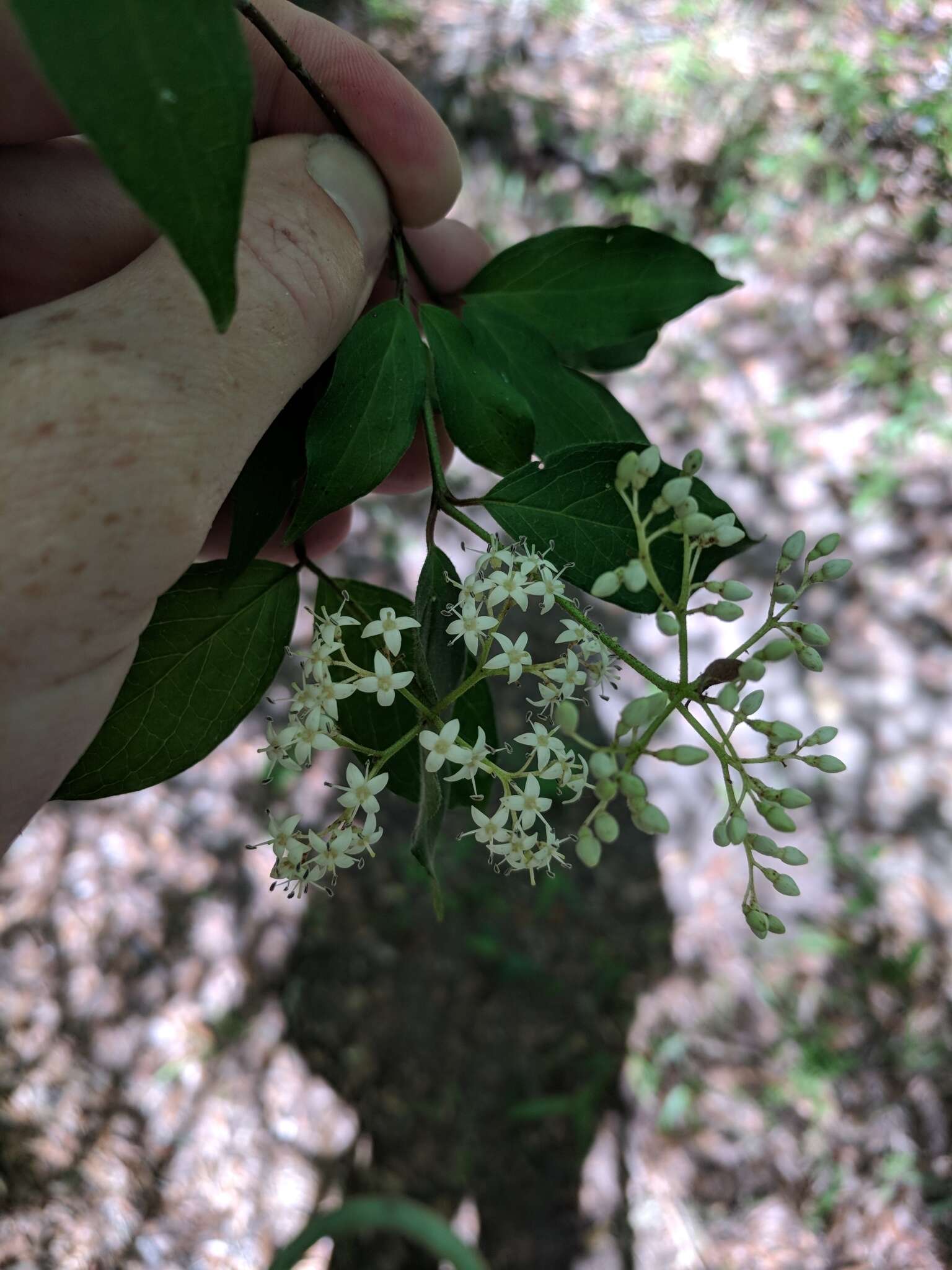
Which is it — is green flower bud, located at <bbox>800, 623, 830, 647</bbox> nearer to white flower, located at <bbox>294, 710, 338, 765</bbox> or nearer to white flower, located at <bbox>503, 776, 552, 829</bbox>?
white flower, located at <bbox>503, 776, 552, 829</bbox>

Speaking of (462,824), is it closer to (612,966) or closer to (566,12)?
(612,966)

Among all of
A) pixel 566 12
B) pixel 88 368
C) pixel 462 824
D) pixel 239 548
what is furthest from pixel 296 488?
pixel 566 12

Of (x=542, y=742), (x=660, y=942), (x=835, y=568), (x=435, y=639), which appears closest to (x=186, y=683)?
(x=435, y=639)

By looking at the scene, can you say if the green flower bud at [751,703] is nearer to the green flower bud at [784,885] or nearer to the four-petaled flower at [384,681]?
the green flower bud at [784,885]

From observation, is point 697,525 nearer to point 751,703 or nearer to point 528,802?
point 751,703

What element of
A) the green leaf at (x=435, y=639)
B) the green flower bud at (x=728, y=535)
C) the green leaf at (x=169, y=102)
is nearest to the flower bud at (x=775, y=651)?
the green flower bud at (x=728, y=535)
